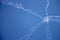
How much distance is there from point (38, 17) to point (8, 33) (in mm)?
514

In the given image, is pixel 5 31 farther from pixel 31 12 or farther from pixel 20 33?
pixel 31 12

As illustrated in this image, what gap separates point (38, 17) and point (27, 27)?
0.74ft

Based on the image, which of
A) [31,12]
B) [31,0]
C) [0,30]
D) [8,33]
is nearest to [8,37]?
[8,33]

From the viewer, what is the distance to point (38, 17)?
1.62 metres

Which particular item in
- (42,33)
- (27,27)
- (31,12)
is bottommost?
(42,33)

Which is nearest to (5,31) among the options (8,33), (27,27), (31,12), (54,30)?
(8,33)

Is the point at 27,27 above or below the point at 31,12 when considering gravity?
below

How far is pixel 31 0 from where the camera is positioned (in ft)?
5.32

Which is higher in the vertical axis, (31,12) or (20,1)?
(20,1)

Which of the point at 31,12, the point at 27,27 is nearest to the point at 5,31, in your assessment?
the point at 27,27

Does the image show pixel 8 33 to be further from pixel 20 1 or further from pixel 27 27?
pixel 20 1

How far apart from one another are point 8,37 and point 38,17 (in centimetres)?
54

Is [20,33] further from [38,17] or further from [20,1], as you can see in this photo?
[20,1]

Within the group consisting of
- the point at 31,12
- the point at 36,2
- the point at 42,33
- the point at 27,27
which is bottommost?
the point at 42,33
